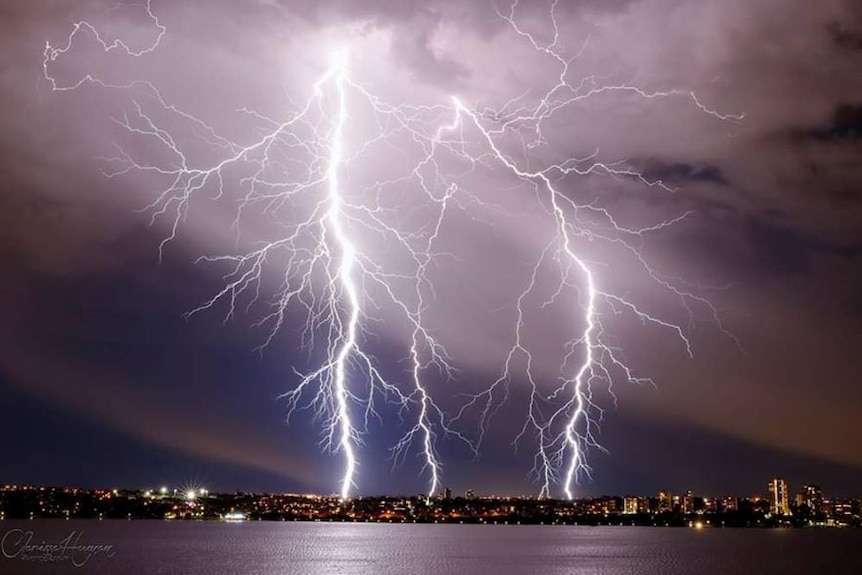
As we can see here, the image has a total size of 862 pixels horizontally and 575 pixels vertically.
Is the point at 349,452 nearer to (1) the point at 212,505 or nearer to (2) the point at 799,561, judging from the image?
(2) the point at 799,561

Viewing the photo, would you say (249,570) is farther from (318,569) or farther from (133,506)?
(133,506)

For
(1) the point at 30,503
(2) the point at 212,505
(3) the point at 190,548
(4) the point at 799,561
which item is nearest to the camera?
(4) the point at 799,561

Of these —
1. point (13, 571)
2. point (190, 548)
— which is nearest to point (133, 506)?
point (190, 548)

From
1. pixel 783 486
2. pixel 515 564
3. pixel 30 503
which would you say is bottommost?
pixel 515 564

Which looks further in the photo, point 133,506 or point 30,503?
point 133,506

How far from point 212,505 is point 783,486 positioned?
335ft

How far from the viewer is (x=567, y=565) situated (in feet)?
164

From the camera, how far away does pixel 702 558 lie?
59500mm

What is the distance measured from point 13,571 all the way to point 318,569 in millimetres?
15382

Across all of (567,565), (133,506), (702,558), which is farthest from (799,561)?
(133,506)

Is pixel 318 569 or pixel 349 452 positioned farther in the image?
pixel 318 569

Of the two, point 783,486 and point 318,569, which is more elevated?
point 783,486

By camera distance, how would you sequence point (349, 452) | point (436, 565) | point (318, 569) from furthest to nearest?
1. point (436, 565)
2. point (318, 569)
3. point (349, 452)

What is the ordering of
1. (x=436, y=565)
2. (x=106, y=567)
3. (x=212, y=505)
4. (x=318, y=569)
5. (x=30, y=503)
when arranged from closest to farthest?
(x=106, y=567)
(x=318, y=569)
(x=436, y=565)
(x=30, y=503)
(x=212, y=505)
